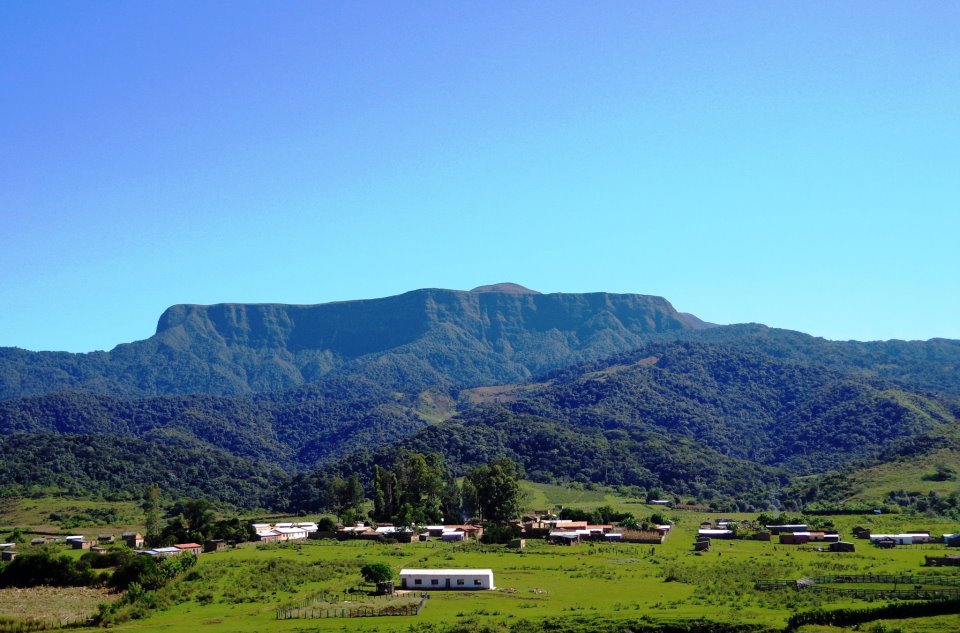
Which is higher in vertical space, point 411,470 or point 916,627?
point 411,470

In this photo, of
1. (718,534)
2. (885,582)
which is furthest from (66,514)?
(885,582)

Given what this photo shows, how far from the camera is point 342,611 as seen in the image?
5844cm

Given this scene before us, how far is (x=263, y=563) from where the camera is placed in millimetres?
79125

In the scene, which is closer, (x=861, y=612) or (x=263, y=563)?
(x=861, y=612)

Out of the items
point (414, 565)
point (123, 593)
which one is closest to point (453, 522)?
point (414, 565)

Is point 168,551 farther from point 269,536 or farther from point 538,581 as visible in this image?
point 538,581

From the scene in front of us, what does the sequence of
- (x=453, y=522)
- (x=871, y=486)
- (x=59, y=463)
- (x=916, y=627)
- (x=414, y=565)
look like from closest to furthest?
(x=916, y=627), (x=414, y=565), (x=453, y=522), (x=871, y=486), (x=59, y=463)

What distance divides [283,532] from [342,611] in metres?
52.3

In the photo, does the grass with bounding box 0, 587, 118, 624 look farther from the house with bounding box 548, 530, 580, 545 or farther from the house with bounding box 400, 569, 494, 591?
the house with bounding box 548, 530, 580, 545

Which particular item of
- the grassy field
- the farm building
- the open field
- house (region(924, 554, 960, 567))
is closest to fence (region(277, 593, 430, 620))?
the grassy field

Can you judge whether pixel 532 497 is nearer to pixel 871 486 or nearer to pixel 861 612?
pixel 871 486

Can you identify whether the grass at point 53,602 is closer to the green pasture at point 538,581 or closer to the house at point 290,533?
the green pasture at point 538,581

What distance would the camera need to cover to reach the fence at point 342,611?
57.4m

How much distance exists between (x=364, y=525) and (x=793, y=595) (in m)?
66.4
